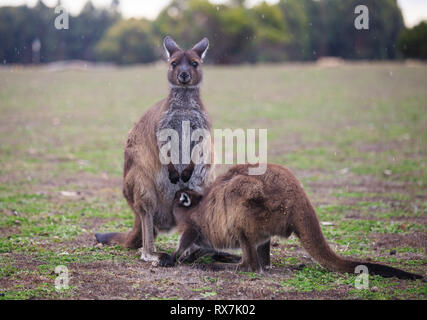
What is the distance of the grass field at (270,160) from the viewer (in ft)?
13.1

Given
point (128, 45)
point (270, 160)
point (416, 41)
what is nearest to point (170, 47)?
point (270, 160)

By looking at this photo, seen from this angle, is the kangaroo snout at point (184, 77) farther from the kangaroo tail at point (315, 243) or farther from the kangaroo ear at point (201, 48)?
the kangaroo tail at point (315, 243)

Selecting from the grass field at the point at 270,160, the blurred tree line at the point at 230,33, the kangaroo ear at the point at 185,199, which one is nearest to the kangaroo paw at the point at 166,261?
the grass field at the point at 270,160

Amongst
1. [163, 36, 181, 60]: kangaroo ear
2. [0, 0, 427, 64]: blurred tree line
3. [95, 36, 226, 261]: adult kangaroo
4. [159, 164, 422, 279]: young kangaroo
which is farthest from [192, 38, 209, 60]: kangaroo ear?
[0, 0, 427, 64]: blurred tree line

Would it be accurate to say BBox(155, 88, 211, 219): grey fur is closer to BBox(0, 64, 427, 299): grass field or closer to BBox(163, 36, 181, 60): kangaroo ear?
BBox(163, 36, 181, 60): kangaroo ear

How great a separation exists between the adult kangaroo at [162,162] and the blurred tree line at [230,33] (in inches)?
1335

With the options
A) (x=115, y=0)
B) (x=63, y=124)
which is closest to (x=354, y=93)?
(x=63, y=124)

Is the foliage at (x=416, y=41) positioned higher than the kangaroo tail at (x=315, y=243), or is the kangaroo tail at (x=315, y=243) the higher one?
the foliage at (x=416, y=41)

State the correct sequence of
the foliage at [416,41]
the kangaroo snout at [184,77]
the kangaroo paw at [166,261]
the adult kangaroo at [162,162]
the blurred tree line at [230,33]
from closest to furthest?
the kangaroo paw at [166,261], the adult kangaroo at [162,162], the kangaroo snout at [184,77], the blurred tree line at [230,33], the foliage at [416,41]

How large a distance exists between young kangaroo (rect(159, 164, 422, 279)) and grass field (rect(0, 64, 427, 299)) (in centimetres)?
14

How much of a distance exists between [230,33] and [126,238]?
41.8 m

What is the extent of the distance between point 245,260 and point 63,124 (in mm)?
10434

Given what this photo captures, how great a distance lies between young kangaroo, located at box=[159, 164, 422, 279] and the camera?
4.06 meters

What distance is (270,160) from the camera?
30.8ft
